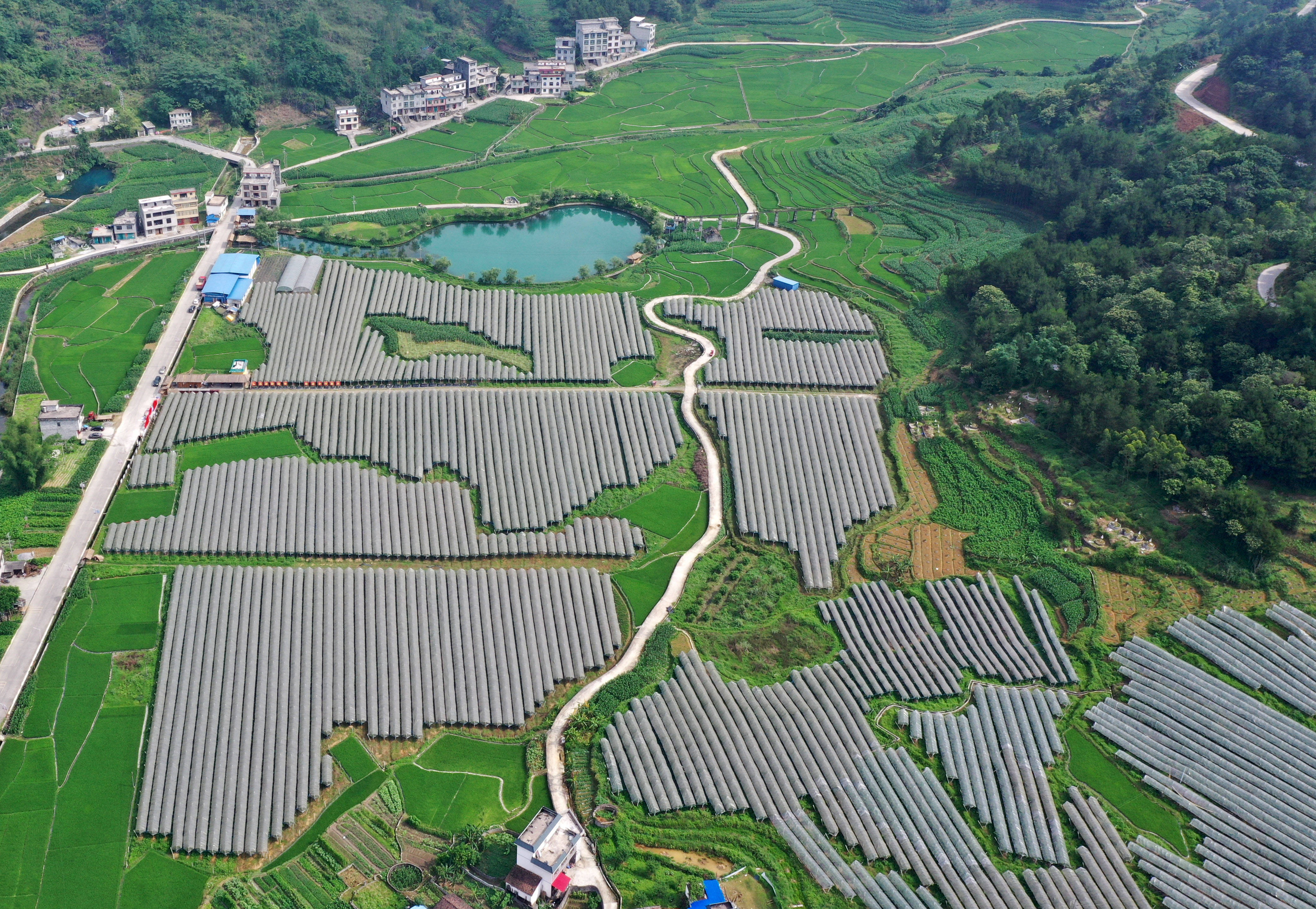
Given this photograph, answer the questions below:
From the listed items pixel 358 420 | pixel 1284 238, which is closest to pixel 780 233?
pixel 1284 238

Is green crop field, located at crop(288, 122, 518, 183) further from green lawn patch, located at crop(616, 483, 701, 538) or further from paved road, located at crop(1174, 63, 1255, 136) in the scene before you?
paved road, located at crop(1174, 63, 1255, 136)

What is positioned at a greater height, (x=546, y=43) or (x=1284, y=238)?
(x=546, y=43)

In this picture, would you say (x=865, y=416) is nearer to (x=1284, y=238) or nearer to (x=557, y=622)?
(x=557, y=622)

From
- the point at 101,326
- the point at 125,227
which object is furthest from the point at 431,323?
the point at 125,227

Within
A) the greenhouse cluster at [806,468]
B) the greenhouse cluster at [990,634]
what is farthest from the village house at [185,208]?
the greenhouse cluster at [990,634]

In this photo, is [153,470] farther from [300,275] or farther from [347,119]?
[347,119]

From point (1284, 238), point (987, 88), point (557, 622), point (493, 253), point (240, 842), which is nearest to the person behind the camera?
point (240, 842)

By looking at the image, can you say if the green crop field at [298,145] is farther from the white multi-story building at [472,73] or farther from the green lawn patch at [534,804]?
the green lawn patch at [534,804]
